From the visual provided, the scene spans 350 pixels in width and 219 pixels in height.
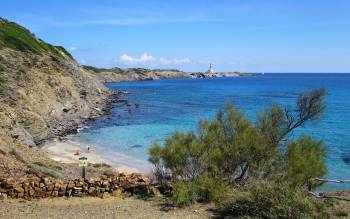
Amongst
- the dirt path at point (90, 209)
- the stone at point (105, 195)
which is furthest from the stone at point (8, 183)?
the stone at point (105, 195)

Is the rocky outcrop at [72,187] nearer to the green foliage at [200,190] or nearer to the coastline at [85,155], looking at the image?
the green foliage at [200,190]

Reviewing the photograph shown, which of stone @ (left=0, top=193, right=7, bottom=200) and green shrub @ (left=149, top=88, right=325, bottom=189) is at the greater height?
green shrub @ (left=149, top=88, right=325, bottom=189)

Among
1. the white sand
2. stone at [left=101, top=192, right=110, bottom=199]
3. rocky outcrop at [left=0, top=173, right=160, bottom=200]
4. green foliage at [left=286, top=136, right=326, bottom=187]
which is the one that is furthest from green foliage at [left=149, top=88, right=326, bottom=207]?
the white sand

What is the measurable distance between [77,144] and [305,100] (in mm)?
24127

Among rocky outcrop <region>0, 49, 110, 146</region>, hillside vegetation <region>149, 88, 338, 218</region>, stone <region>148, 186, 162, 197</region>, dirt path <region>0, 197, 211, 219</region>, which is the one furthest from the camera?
rocky outcrop <region>0, 49, 110, 146</region>

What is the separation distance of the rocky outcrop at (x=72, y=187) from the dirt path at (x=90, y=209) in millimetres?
347

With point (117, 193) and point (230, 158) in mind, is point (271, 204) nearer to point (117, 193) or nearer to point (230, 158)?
point (230, 158)

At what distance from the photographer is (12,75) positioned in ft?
149

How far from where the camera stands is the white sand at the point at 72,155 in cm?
3104

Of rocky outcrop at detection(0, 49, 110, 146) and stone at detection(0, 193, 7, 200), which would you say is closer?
stone at detection(0, 193, 7, 200)

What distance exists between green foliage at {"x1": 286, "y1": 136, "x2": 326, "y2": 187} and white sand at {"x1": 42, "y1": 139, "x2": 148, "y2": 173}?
1397 cm

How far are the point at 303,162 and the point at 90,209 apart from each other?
312 inches

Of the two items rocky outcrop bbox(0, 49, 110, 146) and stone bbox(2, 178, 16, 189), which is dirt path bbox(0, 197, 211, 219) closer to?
stone bbox(2, 178, 16, 189)

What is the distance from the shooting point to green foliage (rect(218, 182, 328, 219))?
13344mm
